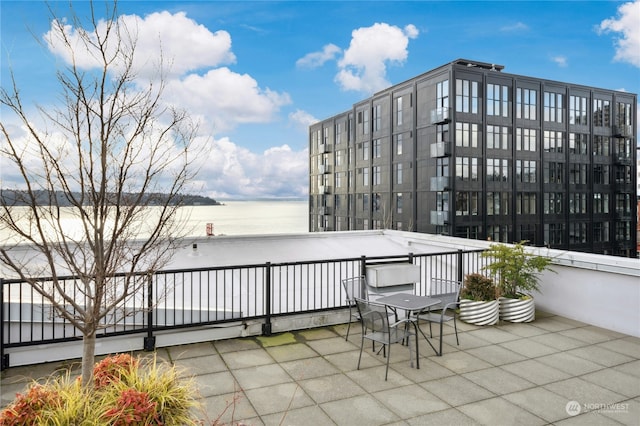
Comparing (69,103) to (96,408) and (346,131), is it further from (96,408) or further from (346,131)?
(346,131)

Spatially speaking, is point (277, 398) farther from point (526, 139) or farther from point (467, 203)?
point (526, 139)

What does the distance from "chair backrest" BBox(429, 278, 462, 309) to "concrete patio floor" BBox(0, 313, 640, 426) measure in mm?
674

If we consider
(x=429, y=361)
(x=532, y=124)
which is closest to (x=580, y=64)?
(x=532, y=124)

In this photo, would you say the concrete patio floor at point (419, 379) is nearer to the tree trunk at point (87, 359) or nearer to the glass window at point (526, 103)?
the tree trunk at point (87, 359)

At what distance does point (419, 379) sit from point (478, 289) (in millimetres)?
3339

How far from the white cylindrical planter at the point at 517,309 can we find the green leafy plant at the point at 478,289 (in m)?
0.34

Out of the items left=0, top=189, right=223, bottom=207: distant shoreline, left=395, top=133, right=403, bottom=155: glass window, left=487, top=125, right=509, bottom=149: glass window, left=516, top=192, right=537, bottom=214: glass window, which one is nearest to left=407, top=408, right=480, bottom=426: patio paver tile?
left=0, top=189, right=223, bottom=207: distant shoreline

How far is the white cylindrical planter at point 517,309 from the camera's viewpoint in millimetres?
8203

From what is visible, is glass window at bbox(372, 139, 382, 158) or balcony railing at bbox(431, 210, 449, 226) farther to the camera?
glass window at bbox(372, 139, 382, 158)

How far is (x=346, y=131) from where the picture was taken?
56.4m

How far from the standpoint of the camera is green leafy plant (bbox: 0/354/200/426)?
3285mm

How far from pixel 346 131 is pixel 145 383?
5444 cm

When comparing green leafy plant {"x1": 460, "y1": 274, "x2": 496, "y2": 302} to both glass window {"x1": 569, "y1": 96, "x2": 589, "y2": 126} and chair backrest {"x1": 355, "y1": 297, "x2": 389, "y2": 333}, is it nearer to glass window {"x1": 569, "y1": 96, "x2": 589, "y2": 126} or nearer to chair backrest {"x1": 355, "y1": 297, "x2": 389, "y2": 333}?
chair backrest {"x1": 355, "y1": 297, "x2": 389, "y2": 333}

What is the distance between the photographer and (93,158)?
3725 mm
